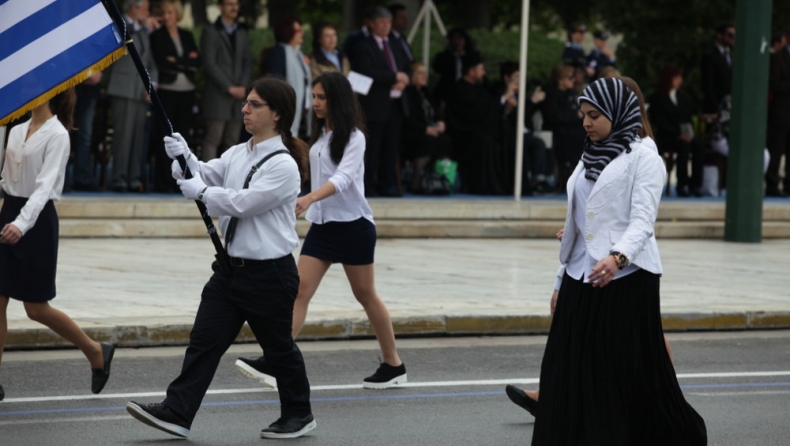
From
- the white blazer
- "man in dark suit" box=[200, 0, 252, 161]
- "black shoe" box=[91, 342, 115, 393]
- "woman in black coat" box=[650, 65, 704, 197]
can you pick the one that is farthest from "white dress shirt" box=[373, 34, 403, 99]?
the white blazer

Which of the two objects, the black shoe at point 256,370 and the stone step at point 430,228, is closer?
the black shoe at point 256,370

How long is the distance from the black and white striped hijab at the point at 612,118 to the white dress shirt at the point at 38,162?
292cm

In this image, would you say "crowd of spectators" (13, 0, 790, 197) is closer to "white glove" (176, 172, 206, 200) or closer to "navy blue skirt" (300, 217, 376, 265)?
"navy blue skirt" (300, 217, 376, 265)

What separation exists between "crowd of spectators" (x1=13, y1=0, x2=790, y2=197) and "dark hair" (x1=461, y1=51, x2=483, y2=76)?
0.06ft

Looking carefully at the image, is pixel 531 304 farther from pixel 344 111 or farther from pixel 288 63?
pixel 288 63

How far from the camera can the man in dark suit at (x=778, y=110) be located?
2002cm

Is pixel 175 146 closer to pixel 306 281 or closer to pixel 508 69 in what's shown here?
pixel 306 281

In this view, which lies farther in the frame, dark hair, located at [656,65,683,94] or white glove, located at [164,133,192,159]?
dark hair, located at [656,65,683,94]

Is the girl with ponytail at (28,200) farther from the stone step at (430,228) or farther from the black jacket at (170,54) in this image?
the black jacket at (170,54)

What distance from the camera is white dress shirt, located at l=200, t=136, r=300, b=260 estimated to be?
22.8 feet

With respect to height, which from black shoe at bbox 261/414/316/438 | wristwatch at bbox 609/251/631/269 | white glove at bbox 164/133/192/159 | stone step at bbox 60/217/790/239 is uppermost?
white glove at bbox 164/133/192/159

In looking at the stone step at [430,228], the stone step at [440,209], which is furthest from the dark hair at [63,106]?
the stone step at [440,209]

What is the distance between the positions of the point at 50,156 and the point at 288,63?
909 centimetres

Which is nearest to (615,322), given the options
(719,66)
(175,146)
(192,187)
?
(192,187)
